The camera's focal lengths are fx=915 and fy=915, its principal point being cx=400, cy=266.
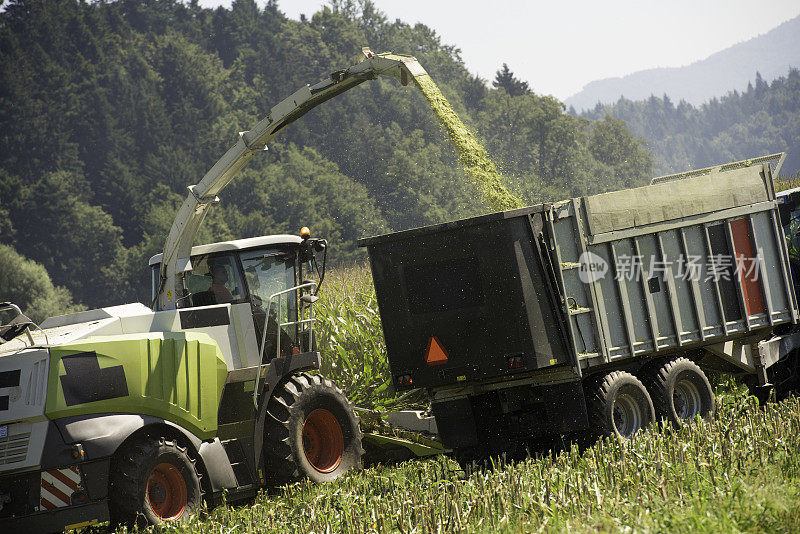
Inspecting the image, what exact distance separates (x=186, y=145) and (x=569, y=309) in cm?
5842

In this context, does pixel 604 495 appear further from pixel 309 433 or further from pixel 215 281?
pixel 215 281

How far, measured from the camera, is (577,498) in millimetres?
5926

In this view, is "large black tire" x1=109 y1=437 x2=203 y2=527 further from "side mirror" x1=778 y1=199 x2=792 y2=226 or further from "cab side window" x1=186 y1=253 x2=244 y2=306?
"side mirror" x1=778 y1=199 x2=792 y2=226

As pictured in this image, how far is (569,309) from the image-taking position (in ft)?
27.6

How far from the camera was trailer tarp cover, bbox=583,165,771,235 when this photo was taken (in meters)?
8.77

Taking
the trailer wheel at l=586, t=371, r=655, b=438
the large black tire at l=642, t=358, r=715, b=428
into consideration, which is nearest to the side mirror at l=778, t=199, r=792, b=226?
the large black tire at l=642, t=358, r=715, b=428

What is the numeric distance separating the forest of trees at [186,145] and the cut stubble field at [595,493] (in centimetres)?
4215

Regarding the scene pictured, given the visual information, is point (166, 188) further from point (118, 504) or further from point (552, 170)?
point (118, 504)

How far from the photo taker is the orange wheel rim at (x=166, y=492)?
7664 millimetres

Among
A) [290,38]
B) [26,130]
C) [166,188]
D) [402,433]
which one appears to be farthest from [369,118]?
[402,433]

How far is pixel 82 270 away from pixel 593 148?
52545 millimetres

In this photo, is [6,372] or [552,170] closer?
[6,372]

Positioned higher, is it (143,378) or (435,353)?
(143,378)

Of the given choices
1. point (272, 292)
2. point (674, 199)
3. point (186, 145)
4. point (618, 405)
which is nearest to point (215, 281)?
point (272, 292)
